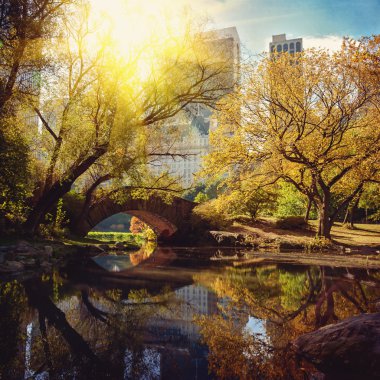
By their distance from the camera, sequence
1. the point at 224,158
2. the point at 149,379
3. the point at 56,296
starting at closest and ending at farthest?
1. the point at 149,379
2. the point at 56,296
3. the point at 224,158

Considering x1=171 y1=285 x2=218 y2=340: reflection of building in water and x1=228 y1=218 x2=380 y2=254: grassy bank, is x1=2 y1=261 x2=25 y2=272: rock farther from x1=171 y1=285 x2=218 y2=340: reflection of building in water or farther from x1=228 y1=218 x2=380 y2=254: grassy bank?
x1=228 y1=218 x2=380 y2=254: grassy bank

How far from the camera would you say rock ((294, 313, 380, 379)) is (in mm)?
3426

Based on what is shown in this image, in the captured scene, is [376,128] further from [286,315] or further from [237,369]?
Result: [237,369]

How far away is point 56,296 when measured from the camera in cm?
689

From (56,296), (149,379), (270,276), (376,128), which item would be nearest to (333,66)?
(376,128)

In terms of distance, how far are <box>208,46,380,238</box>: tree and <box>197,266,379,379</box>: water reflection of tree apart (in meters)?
10.1

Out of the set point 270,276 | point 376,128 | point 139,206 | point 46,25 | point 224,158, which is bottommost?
point 270,276

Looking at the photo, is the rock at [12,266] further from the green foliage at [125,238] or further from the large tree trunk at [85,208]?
the green foliage at [125,238]

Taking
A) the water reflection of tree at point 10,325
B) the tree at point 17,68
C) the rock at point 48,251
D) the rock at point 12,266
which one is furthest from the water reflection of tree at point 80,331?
the tree at point 17,68

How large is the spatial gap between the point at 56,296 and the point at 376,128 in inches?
743

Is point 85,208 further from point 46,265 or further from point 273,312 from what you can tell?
point 273,312

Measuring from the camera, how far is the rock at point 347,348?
11.2 ft

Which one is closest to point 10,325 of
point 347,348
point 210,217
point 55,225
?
point 347,348

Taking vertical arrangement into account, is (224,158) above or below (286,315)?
above
